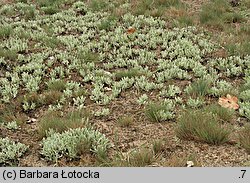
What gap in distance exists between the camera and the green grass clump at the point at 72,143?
23.0 feet

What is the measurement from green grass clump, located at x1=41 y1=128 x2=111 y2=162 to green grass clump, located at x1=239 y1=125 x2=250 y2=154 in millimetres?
2371

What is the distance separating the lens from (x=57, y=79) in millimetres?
10320

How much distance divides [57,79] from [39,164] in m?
3.69

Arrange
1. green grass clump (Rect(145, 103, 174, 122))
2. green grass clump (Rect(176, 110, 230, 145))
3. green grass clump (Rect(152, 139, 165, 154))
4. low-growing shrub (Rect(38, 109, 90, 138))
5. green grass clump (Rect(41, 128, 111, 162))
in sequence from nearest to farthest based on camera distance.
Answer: green grass clump (Rect(41, 128, 111, 162)) → green grass clump (Rect(152, 139, 165, 154)) → green grass clump (Rect(176, 110, 230, 145)) → low-growing shrub (Rect(38, 109, 90, 138)) → green grass clump (Rect(145, 103, 174, 122))

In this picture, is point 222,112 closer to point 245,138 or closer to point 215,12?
point 245,138

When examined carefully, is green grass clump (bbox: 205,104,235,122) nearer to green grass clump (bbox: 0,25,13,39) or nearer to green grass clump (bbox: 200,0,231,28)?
green grass clump (bbox: 200,0,231,28)

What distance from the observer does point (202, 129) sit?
24.3ft

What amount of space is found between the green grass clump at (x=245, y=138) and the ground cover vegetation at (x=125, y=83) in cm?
3

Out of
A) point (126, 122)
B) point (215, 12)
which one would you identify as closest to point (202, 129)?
point (126, 122)

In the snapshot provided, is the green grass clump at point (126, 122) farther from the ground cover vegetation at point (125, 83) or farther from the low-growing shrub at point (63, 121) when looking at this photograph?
the low-growing shrub at point (63, 121)

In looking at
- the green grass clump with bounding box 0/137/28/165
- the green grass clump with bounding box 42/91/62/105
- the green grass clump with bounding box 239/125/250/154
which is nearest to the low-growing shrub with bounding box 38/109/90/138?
the green grass clump with bounding box 0/137/28/165

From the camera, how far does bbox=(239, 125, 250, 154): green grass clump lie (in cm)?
706
